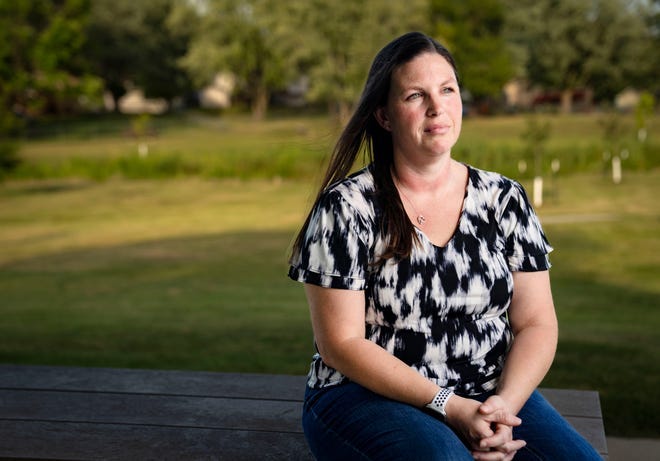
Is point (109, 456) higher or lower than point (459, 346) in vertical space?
lower

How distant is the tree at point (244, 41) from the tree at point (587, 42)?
19429 mm

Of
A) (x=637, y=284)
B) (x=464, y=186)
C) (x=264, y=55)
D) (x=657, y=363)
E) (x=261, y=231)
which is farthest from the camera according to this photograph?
(x=264, y=55)

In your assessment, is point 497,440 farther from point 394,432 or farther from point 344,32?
point 344,32

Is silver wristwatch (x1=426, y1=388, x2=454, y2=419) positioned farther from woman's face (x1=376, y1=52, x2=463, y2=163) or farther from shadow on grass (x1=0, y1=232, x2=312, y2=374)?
shadow on grass (x1=0, y1=232, x2=312, y2=374)

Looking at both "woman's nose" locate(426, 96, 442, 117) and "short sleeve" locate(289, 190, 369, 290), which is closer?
"short sleeve" locate(289, 190, 369, 290)

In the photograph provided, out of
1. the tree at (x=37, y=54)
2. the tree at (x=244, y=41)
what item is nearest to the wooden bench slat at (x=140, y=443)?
the tree at (x=37, y=54)

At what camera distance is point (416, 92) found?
227cm

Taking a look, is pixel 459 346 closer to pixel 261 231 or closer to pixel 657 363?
pixel 657 363

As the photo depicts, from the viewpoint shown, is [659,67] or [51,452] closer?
[51,452]

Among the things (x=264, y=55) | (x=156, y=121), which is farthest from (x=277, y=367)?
(x=156, y=121)

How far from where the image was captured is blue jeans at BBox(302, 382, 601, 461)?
1921mm

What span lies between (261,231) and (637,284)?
767cm

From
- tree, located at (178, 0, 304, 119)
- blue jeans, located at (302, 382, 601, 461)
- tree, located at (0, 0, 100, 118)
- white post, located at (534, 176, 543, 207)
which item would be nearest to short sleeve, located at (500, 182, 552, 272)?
blue jeans, located at (302, 382, 601, 461)

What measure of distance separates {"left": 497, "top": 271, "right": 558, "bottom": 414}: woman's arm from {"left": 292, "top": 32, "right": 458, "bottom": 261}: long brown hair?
14.9 inches
